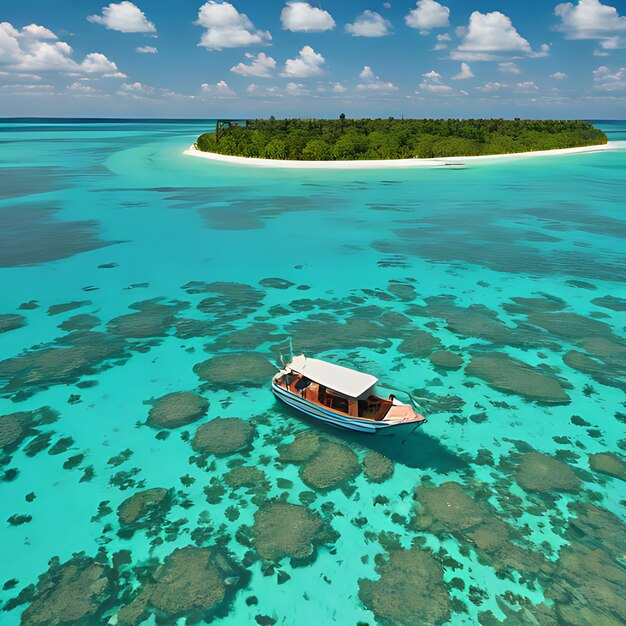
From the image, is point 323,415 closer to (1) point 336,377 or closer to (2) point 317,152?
(1) point 336,377

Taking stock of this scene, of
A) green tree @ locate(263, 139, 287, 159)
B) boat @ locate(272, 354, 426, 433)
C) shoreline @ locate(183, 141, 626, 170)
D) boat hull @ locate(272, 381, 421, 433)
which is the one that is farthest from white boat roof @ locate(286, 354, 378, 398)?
green tree @ locate(263, 139, 287, 159)

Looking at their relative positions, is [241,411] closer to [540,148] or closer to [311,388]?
[311,388]

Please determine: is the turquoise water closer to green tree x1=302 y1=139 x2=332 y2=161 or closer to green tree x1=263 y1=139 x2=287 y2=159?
green tree x1=302 y1=139 x2=332 y2=161

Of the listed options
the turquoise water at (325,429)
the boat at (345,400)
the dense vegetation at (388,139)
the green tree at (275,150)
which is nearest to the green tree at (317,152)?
the dense vegetation at (388,139)

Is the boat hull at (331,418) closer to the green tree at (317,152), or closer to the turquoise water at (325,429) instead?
the turquoise water at (325,429)

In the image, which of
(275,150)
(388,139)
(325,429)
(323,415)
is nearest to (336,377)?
(323,415)
